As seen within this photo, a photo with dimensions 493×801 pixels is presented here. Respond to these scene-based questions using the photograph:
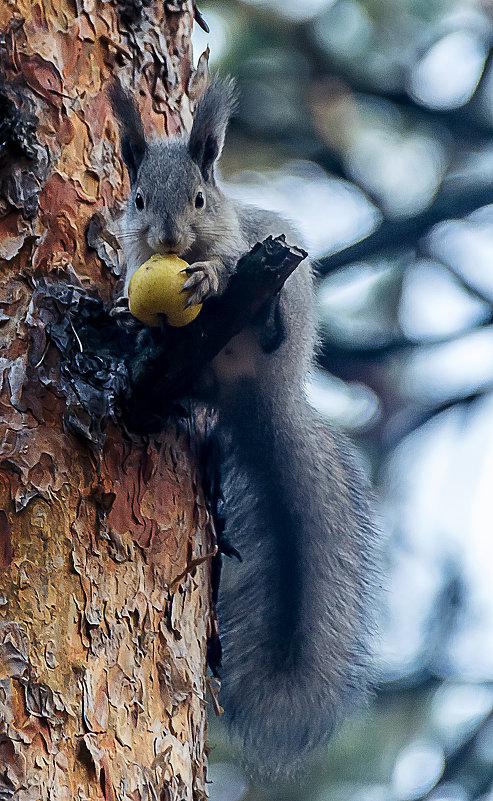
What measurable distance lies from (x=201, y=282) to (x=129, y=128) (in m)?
0.33

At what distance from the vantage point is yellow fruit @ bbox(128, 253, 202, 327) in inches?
39.4

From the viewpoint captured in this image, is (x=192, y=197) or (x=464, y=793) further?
(x=464, y=793)

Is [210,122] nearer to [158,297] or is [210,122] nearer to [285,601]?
[158,297]

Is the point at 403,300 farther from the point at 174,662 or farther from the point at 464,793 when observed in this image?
the point at 174,662

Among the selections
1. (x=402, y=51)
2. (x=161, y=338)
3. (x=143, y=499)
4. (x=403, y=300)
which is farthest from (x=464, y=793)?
(x=402, y=51)

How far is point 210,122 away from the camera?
1.24 meters

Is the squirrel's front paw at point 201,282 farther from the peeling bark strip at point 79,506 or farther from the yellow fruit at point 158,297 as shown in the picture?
the peeling bark strip at point 79,506

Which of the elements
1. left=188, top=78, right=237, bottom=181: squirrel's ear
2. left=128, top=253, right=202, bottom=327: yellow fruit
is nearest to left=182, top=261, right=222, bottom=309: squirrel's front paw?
left=128, top=253, right=202, bottom=327: yellow fruit

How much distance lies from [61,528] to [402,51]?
1.99 meters

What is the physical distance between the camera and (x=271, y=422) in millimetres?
1363

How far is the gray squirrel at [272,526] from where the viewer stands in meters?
1.27

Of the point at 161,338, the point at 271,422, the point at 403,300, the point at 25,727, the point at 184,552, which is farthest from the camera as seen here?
the point at 403,300

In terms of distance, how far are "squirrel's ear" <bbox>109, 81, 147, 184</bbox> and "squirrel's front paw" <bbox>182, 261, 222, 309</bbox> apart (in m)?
0.28

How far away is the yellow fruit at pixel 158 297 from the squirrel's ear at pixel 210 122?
30cm
